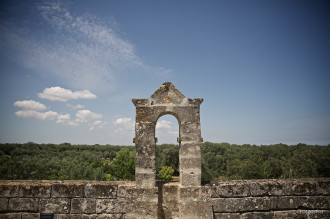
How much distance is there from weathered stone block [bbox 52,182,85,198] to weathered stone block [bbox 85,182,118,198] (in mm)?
149

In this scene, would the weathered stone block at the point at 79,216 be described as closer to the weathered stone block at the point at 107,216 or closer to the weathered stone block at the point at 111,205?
the weathered stone block at the point at 107,216

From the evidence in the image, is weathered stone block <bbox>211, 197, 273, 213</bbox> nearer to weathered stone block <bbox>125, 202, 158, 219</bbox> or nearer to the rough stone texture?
the rough stone texture

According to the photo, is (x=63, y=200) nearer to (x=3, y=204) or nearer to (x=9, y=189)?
(x=9, y=189)

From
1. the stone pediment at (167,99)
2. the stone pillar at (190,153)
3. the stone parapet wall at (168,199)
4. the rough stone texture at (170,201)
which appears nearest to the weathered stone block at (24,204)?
the stone parapet wall at (168,199)

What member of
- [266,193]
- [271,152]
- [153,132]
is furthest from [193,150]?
[271,152]

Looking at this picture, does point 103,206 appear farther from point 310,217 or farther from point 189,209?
point 310,217

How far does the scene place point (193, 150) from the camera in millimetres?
4242

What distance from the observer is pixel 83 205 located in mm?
4223

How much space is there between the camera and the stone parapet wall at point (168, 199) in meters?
4.17

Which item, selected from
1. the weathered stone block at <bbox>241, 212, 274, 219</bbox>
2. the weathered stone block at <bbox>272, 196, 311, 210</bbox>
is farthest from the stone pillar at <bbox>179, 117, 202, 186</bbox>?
the weathered stone block at <bbox>272, 196, 311, 210</bbox>

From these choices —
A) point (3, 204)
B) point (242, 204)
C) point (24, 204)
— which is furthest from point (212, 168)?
point (3, 204)

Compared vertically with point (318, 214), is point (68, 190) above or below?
above

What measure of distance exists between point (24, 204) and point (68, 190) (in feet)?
3.52

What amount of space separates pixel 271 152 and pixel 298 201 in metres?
34.6
